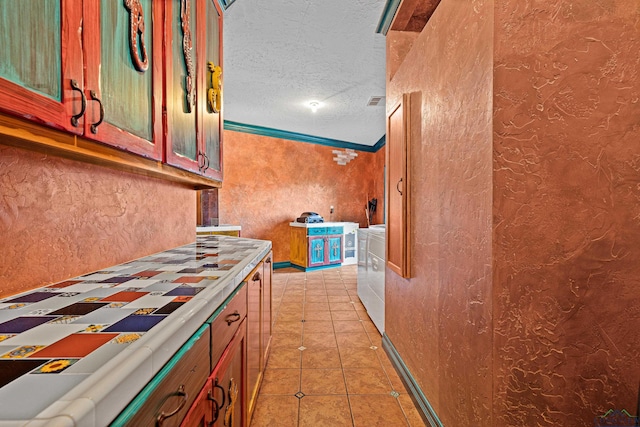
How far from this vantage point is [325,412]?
5.35 ft

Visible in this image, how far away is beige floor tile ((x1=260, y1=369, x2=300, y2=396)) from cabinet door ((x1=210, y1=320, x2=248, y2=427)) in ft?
1.76

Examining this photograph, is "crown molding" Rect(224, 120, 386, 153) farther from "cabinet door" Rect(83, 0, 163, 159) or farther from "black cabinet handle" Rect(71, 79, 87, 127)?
"black cabinet handle" Rect(71, 79, 87, 127)

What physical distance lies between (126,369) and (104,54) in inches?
33.6

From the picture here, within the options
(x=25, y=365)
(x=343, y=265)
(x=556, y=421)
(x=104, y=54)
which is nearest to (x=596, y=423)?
(x=556, y=421)

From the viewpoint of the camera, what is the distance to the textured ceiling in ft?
7.39

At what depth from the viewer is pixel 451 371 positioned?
4.21ft

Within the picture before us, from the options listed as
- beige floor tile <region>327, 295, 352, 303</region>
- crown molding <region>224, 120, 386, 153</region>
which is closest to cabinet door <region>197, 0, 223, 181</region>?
beige floor tile <region>327, 295, 352, 303</region>

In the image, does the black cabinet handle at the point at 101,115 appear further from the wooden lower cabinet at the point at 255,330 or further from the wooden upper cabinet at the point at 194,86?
the wooden lower cabinet at the point at 255,330

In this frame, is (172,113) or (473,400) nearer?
(473,400)

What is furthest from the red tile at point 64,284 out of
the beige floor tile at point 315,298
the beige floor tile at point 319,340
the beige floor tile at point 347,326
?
the beige floor tile at point 315,298

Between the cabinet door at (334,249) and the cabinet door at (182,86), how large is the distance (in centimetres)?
391

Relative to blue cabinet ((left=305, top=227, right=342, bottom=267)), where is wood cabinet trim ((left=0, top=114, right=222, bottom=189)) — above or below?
above

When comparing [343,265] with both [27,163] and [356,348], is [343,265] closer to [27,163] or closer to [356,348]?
[356,348]

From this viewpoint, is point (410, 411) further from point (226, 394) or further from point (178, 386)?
point (178, 386)
